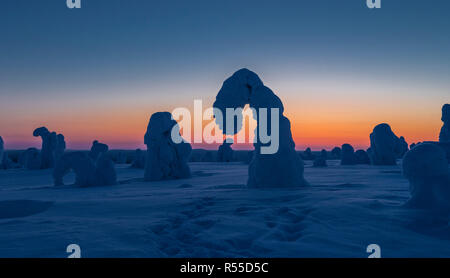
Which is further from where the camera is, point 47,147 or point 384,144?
point 47,147

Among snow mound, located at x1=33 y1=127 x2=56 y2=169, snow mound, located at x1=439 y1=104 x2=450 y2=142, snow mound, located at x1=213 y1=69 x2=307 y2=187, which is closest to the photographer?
snow mound, located at x1=213 y1=69 x2=307 y2=187

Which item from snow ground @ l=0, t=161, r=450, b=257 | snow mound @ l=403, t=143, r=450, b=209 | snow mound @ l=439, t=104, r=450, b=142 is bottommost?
snow ground @ l=0, t=161, r=450, b=257

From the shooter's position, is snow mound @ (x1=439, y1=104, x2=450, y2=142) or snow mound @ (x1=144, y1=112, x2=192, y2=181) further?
snow mound @ (x1=439, y1=104, x2=450, y2=142)

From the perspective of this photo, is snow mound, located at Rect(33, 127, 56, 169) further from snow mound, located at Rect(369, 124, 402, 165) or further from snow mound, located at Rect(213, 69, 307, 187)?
snow mound, located at Rect(369, 124, 402, 165)

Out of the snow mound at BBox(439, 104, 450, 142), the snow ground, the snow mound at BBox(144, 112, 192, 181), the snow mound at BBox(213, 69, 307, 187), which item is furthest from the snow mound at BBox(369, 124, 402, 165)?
the snow ground

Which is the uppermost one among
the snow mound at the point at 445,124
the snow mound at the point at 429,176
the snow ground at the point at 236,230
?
the snow mound at the point at 445,124

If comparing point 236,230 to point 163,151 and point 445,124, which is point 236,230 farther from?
point 445,124

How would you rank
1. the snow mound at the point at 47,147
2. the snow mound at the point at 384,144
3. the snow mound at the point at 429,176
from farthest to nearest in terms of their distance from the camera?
1. the snow mound at the point at 47,147
2. the snow mound at the point at 384,144
3. the snow mound at the point at 429,176

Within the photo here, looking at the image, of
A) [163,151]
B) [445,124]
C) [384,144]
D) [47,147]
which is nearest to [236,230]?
[163,151]

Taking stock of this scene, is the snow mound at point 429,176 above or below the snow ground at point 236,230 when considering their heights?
above

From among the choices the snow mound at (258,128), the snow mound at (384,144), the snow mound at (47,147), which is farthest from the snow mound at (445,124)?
the snow mound at (47,147)

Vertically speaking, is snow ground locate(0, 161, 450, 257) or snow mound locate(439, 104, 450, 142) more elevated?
snow mound locate(439, 104, 450, 142)

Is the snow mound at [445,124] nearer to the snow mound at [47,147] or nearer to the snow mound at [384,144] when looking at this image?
the snow mound at [384,144]
